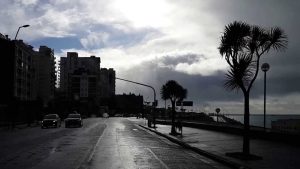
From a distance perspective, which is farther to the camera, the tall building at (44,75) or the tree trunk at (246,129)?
the tall building at (44,75)

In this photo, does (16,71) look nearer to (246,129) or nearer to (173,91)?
(173,91)

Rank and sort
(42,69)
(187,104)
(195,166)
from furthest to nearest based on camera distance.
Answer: (42,69)
(187,104)
(195,166)

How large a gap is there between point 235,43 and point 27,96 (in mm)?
141012

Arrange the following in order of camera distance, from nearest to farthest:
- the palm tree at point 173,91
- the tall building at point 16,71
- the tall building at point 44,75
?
1. the palm tree at point 173,91
2. the tall building at point 16,71
3. the tall building at point 44,75

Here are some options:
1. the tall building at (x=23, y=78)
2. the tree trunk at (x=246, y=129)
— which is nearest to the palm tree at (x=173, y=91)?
the tree trunk at (x=246, y=129)

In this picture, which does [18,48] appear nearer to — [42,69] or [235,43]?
[42,69]

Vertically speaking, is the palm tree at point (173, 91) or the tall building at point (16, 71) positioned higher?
the tall building at point (16, 71)

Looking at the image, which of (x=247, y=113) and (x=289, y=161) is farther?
(x=247, y=113)

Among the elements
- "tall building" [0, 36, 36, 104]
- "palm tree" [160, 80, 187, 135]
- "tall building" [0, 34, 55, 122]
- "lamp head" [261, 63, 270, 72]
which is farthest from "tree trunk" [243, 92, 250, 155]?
"tall building" [0, 36, 36, 104]

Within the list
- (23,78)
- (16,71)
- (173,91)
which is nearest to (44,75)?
(23,78)

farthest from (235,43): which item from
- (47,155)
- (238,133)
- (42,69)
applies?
(42,69)

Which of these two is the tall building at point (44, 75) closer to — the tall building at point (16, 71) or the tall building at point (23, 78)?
the tall building at point (23, 78)

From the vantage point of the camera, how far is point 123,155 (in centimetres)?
1994

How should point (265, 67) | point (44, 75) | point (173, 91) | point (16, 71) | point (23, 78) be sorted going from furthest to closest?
1. point (44, 75)
2. point (23, 78)
3. point (16, 71)
4. point (173, 91)
5. point (265, 67)
